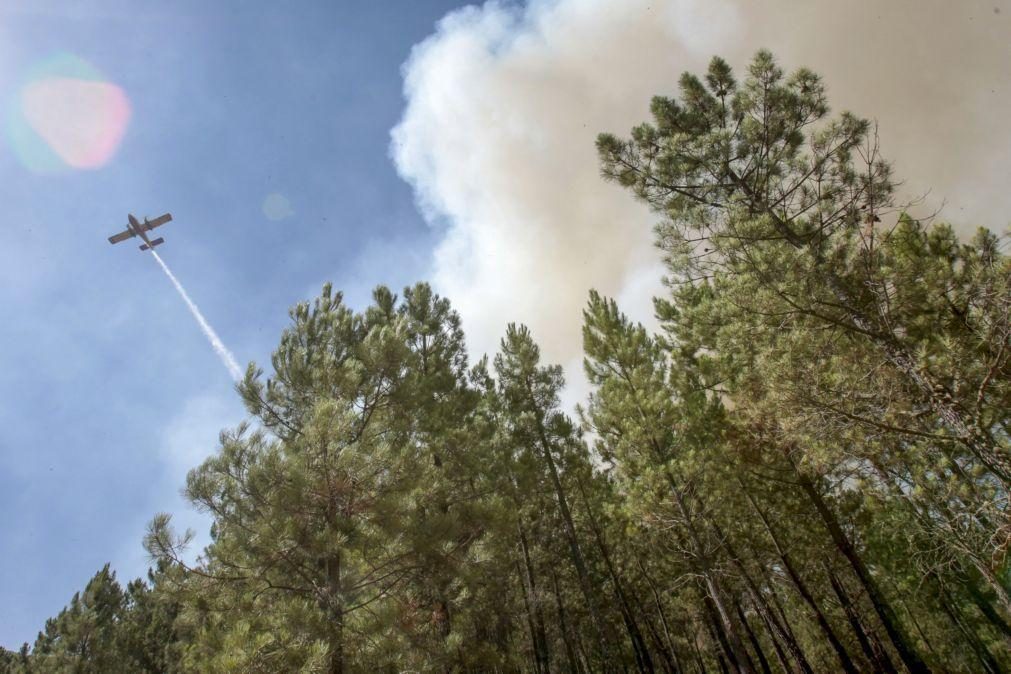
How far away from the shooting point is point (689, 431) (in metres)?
11.1

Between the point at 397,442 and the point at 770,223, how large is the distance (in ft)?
22.6

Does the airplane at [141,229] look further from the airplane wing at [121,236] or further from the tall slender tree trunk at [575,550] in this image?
the tall slender tree trunk at [575,550]

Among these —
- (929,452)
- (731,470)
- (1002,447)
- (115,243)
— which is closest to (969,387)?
(1002,447)

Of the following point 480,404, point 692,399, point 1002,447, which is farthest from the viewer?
point 480,404

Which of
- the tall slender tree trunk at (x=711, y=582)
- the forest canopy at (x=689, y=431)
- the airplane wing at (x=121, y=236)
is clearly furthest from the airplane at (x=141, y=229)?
the tall slender tree trunk at (x=711, y=582)

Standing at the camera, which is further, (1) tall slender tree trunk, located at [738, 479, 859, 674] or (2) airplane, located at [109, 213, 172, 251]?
(2) airplane, located at [109, 213, 172, 251]

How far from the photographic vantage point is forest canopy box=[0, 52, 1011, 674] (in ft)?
18.7

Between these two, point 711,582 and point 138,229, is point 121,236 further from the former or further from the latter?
point 711,582

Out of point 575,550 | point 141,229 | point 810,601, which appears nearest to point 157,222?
point 141,229

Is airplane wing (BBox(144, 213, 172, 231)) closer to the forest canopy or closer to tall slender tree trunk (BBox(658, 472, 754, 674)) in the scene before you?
the forest canopy

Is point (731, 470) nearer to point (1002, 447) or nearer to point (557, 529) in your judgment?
point (1002, 447)

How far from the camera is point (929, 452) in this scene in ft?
26.0

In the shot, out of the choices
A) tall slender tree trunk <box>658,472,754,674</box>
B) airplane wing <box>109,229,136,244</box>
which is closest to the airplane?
airplane wing <box>109,229,136,244</box>

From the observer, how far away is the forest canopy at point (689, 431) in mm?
5715
